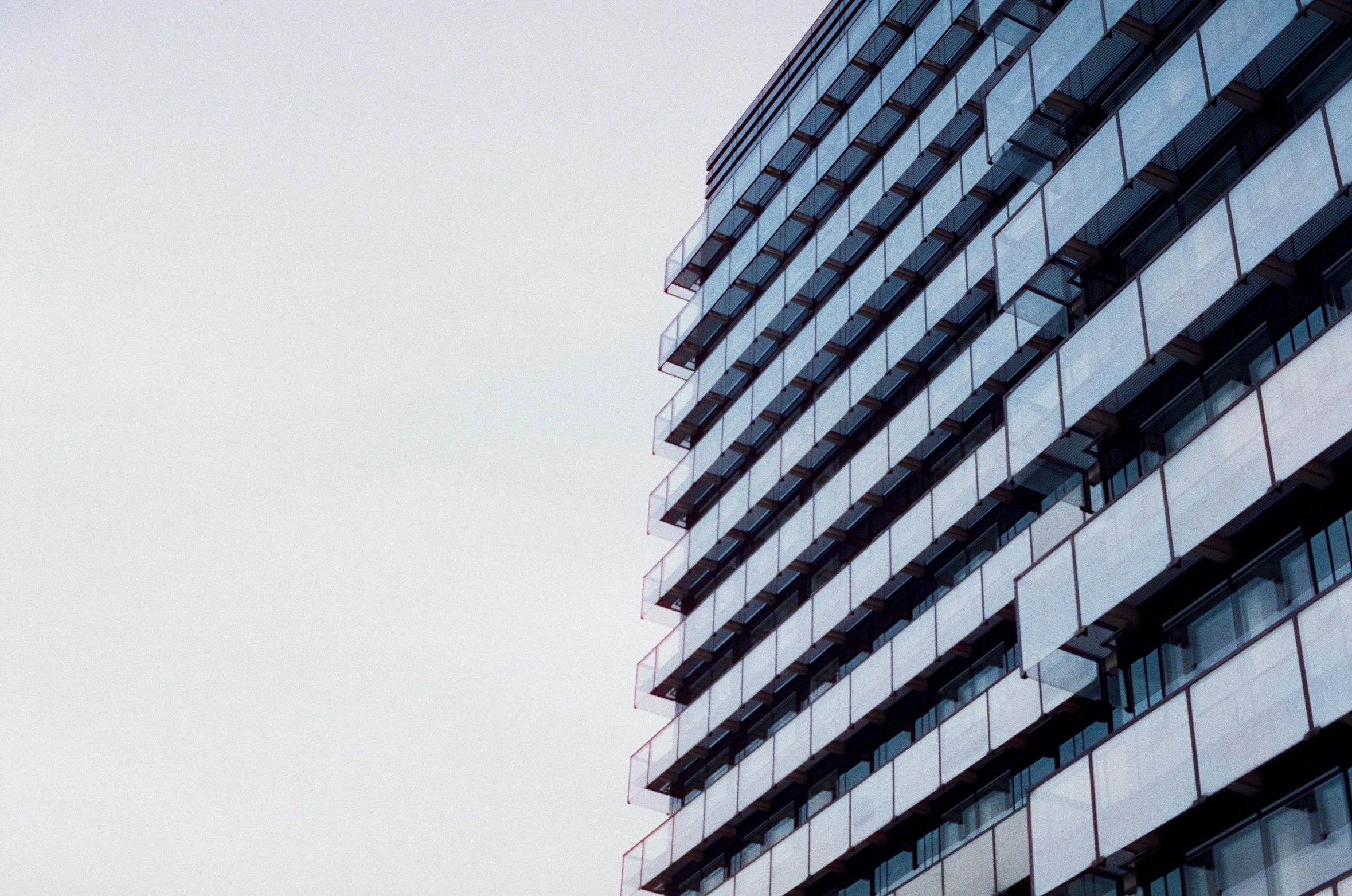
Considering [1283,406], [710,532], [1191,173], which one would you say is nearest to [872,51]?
[710,532]

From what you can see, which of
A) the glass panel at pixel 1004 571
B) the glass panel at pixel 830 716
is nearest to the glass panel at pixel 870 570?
the glass panel at pixel 830 716

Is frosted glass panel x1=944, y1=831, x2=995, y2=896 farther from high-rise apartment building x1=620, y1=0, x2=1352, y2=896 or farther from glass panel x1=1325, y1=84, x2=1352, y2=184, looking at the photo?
glass panel x1=1325, y1=84, x2=1352, y2=184

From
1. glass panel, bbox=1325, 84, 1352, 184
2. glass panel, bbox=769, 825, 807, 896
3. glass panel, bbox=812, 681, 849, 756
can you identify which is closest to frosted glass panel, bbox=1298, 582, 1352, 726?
glass panel, bbox=1325, 84, 1352, 184

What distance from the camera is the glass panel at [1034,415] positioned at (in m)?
30.4

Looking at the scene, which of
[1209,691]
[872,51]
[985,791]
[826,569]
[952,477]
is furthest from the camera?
[872,51]

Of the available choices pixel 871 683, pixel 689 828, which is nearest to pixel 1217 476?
pixel 871 683

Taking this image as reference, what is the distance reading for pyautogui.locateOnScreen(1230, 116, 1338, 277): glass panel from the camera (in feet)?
80.7

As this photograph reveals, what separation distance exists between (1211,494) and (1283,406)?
186 cm

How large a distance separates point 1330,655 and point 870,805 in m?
14.6

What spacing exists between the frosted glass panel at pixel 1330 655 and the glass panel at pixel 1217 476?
2.69 meters

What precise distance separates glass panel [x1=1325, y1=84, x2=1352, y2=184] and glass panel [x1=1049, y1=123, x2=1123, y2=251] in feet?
19.2

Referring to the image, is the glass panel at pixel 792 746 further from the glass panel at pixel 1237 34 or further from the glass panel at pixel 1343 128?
the glass panel at pixel 1343 128

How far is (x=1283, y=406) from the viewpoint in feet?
78.7

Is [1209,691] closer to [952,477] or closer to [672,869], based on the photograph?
[952,477]
